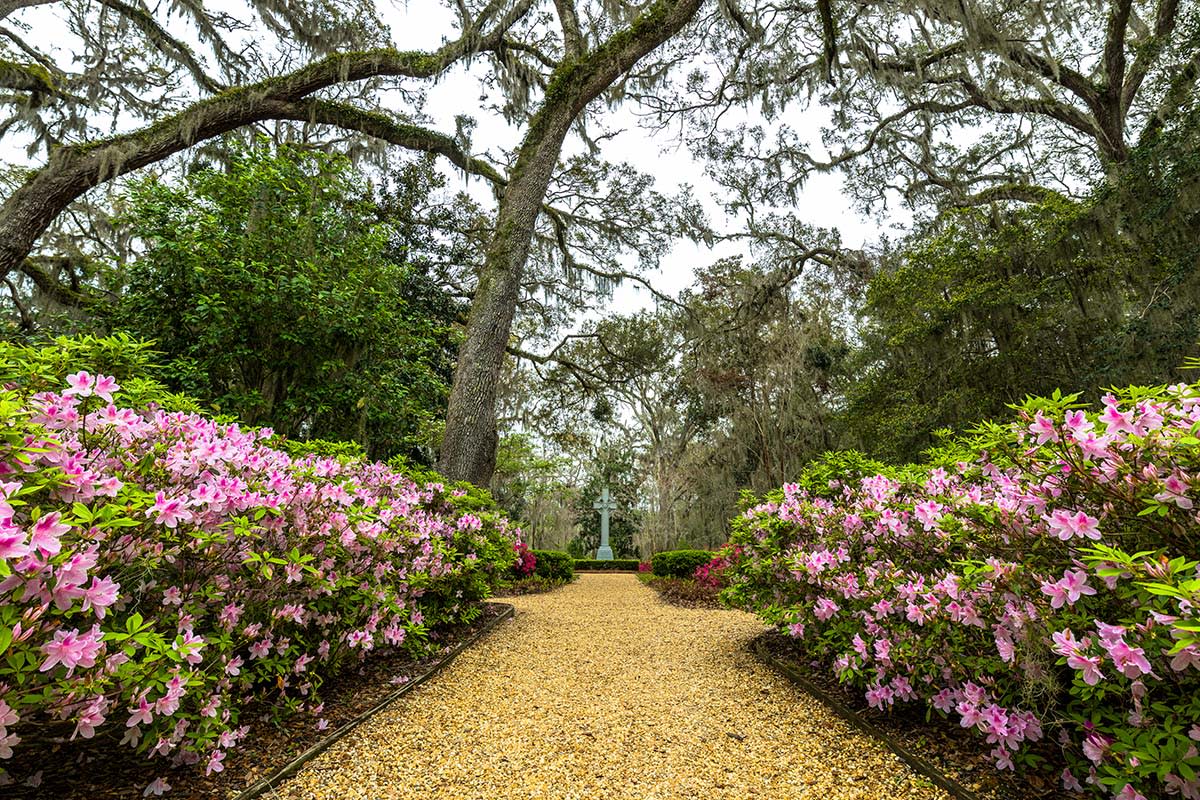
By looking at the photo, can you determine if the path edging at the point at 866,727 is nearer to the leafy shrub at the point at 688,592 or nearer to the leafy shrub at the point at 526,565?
the leafy shrub at the point at 688,592

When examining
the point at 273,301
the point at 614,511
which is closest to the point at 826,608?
the point at 273,301

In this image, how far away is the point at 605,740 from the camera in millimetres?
2129

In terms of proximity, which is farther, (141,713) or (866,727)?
(866,727)

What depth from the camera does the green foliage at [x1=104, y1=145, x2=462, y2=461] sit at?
15.7 feet

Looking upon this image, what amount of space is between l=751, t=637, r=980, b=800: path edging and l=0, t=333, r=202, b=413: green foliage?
281 centimetres

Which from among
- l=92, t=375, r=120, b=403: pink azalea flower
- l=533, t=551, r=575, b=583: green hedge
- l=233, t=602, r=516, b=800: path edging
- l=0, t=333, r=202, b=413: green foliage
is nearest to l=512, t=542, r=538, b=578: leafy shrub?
l=533, t=551, r=575, b=583: green hedge

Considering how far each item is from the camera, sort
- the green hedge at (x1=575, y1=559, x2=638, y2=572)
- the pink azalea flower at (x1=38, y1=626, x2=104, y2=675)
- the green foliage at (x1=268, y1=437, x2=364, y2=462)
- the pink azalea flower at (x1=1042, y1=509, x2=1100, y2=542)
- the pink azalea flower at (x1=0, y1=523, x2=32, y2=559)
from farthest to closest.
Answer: the green hedge at (x1=575, y1=559, x2=638, y2=572) → the green foliage at (x1=268, y1=437, x2=364, y2=462) → the pink azalea flower at (x1=1042, y1=509, x2=1100, y2=542) → the pink azalea flower at (x1=38, y1=626, x2=104, y2=675) → the pink azalea flower at (x1=0, y1=523, x2=32, y2=559)

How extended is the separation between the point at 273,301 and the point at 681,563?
22.1 ft

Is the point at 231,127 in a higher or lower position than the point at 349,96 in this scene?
lower

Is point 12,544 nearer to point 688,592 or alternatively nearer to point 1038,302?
point 688,592

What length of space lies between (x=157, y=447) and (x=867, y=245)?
12781 mm

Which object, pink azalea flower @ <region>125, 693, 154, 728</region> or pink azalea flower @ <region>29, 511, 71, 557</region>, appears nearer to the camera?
pink azalea flower @ <region>29, 511, 71, 557</region>

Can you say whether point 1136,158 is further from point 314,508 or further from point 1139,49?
point 314,508

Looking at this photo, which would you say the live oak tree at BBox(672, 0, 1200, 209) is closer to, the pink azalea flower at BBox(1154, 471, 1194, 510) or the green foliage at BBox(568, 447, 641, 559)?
the pink azalea flower at BBox(1154, 471, 1194, 510)
